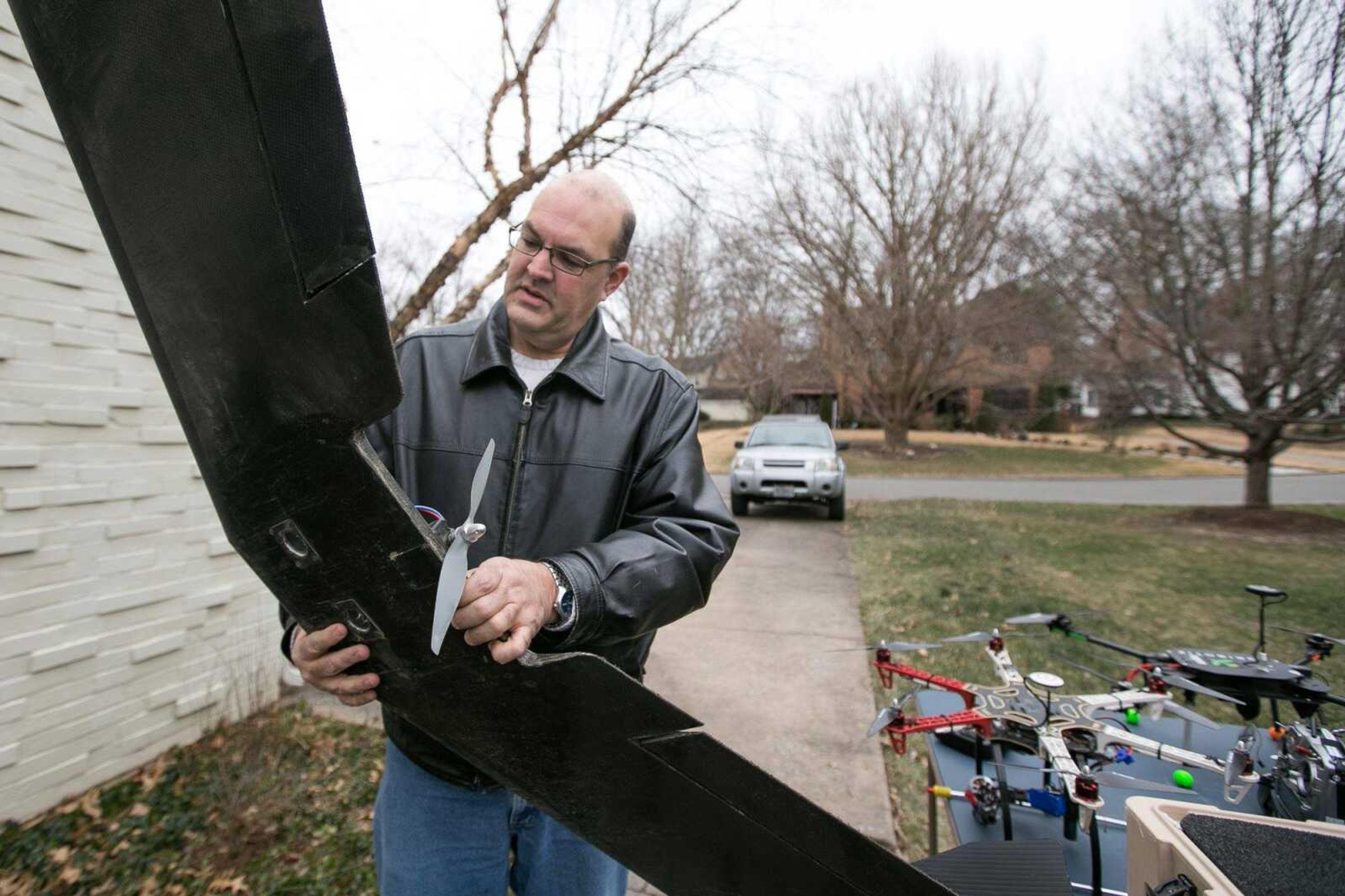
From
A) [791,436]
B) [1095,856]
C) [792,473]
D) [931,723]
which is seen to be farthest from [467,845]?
[791,436]

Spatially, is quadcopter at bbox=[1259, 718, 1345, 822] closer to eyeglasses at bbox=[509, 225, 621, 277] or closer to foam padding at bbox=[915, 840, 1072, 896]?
foam padding at bbox=[915, 840, 1072, 896]

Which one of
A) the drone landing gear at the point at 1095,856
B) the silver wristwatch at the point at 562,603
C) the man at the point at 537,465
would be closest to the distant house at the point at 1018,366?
the drone landing gear at the point at 1095,856

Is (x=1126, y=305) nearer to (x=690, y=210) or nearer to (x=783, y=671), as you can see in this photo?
(x=690, y=210)

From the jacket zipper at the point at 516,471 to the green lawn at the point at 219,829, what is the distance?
7.05ft

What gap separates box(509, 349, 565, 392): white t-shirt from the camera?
1699 millimetres

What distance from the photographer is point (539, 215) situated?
1607mm

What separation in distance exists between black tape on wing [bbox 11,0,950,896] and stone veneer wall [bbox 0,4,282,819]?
3.09m

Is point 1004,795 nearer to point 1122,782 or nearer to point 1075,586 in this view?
point 1122,782

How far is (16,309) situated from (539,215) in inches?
110

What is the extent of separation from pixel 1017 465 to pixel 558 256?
23329 mm

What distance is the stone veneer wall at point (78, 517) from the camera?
2.92 metres

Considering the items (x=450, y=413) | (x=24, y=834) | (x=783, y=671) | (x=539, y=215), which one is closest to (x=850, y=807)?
(x=783, y=671)

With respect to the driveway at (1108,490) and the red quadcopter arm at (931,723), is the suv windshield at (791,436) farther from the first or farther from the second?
the red quadcopter arm at (931,723)

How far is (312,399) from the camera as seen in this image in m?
0.76
